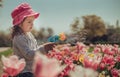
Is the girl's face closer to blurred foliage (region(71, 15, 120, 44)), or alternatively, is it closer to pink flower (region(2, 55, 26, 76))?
pink flower (region(2, 55, 26, 76))

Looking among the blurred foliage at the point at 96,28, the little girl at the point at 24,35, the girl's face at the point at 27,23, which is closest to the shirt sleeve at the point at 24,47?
the little girl at the point at 24,35

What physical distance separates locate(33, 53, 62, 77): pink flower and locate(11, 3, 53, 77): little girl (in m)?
2.56

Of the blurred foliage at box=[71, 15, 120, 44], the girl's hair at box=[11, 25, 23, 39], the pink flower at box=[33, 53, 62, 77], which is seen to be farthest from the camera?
the blurred foliage at box=[71, 15, 120, 44]

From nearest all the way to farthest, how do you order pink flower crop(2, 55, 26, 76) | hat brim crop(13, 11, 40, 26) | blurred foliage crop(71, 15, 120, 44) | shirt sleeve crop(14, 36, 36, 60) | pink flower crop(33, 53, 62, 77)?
1. pink flower crop(33, 53, 62, 77)
2. pink flower crop(2, 55, 26, 76)
3. shirt sleeve crop(14, 36, 36, 60)
4. hat brim crop(13, 11, 40, 26)
5. blurred foliage crop(71, 15, 120, 44)

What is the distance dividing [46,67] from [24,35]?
117 inches

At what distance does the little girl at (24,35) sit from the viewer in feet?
11.3

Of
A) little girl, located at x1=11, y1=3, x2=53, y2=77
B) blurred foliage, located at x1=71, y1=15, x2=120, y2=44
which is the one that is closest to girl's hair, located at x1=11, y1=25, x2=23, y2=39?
little girl, located at x1=11, y1=3, x2=53, y2=77

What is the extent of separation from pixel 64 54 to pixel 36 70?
4453 millimetres

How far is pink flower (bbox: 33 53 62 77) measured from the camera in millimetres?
716

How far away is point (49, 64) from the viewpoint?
0.72 m

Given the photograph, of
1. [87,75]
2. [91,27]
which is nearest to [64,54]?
[87,75]

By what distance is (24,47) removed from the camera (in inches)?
136

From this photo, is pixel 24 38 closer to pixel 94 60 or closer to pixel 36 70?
pixel 94 60

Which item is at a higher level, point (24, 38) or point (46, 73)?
point (46, 73)
